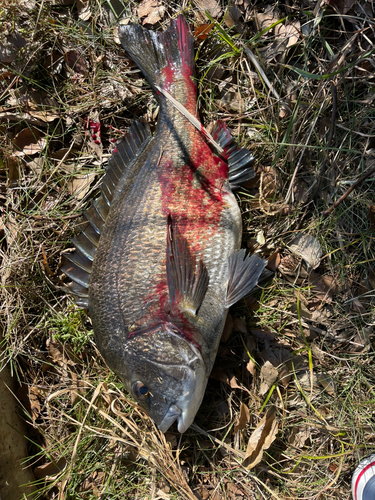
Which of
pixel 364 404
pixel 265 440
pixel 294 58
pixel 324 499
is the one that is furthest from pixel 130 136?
pixel 324 499

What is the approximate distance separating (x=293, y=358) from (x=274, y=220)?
1.12m

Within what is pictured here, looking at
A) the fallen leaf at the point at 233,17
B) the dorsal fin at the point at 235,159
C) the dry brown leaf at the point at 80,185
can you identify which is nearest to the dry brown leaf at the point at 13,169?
the dry brown leaf at the point at 80,185

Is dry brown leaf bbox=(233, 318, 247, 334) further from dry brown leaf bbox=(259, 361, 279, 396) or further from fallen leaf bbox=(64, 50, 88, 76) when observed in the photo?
fallen leaf bbox=(64, 50, 88, 76)

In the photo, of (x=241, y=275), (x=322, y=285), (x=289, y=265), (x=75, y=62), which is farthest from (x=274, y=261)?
(x=75, y=62)

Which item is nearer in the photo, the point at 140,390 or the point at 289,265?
the point at 140,390

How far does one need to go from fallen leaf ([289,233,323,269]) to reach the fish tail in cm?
159

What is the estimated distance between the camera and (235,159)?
2.99 metres

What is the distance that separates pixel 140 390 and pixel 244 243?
1438mm

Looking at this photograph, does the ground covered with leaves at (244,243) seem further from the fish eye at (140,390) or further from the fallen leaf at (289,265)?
the fish eye at (140,390)

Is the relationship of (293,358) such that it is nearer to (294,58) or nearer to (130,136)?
(130,136)

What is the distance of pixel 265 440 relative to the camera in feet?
9.40

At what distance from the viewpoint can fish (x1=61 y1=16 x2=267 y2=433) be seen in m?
2.43

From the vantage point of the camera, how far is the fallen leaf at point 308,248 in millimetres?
3002

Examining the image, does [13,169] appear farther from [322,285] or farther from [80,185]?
[322,285]
